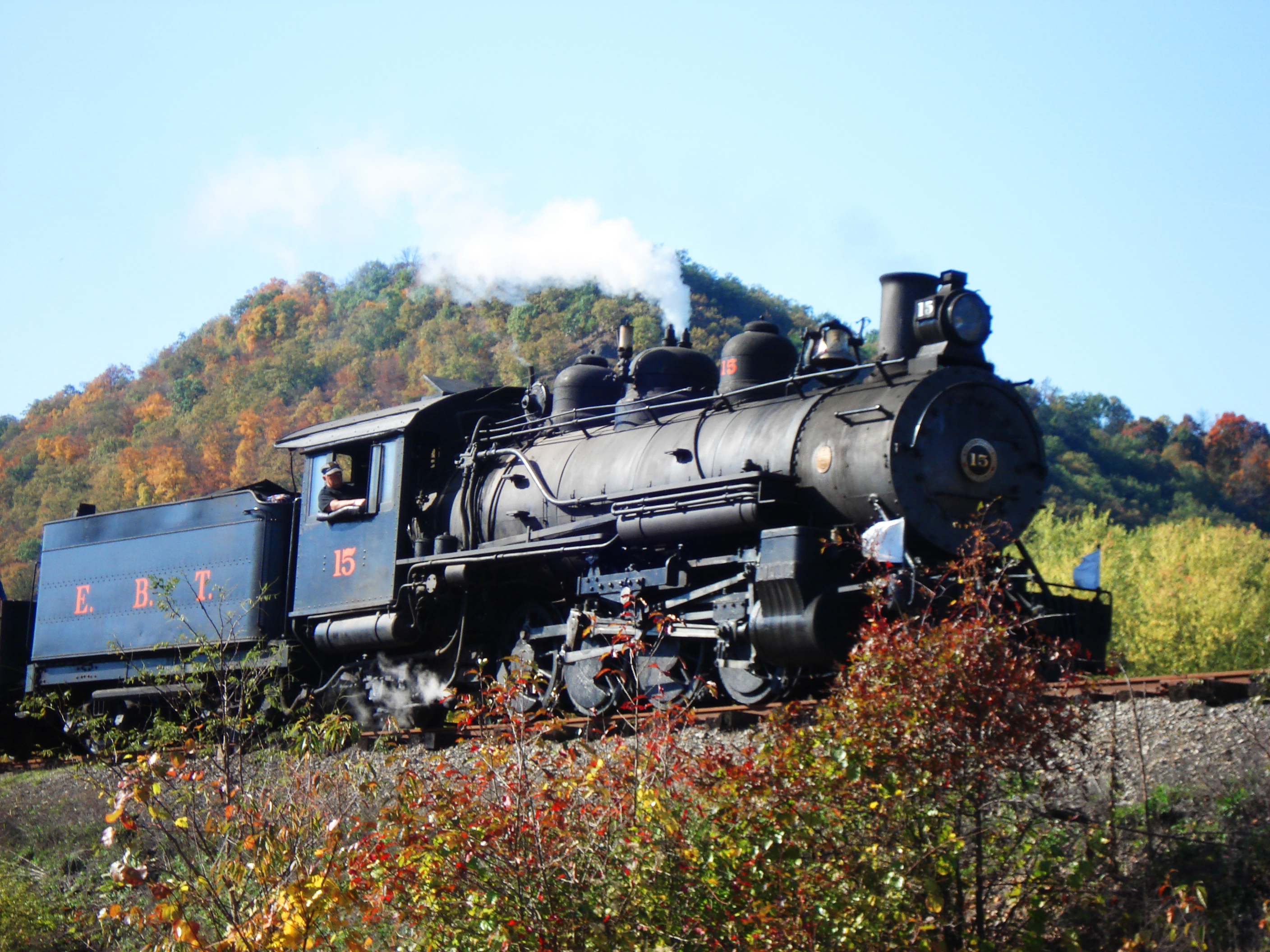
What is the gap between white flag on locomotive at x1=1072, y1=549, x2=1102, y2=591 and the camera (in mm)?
9562

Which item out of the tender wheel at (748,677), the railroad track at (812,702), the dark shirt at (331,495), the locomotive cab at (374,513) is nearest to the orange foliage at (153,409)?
the locomotive cab at (374,513)

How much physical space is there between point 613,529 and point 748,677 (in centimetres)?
189

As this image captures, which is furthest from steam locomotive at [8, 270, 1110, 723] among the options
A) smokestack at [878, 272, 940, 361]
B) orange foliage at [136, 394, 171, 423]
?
orange foliage at [136, 394, 171, 423]

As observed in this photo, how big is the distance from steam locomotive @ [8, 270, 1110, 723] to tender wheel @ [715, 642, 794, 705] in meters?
0.02

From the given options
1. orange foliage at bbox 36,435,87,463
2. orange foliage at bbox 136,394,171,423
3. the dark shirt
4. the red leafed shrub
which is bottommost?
the red leafed shrub

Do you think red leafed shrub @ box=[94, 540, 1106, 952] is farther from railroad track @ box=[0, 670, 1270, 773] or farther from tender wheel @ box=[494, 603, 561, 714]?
tender wheel @ box=[494, 603, 561, 714]

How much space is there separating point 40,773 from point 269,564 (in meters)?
3.66

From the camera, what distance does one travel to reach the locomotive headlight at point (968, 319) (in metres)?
9.65

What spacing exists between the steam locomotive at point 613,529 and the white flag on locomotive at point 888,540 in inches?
0.9

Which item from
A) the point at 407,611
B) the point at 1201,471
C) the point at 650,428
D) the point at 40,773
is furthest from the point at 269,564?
the point at 1201,471

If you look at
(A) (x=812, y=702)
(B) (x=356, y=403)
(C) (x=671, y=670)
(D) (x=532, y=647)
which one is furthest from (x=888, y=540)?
(B) (x=356, y=403)

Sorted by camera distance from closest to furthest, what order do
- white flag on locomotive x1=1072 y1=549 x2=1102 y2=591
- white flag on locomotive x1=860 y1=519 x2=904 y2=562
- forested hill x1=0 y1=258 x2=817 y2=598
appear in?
white flag on locomotive x1=860 y1=519 x2=904 y2=562 < white flag on locomotive x1=1072 y1=549 x2=1102 y2=591 < forested hill x1=0 y1=258 x2=817 y2=598

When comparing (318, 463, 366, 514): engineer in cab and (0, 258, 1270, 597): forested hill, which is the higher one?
(0, 258, 1270, 597): forested hill

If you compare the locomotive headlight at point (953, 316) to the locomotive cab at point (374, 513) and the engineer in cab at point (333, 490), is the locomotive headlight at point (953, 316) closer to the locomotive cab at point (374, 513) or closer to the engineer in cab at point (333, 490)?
the locomotive cab at point (374, 513)
